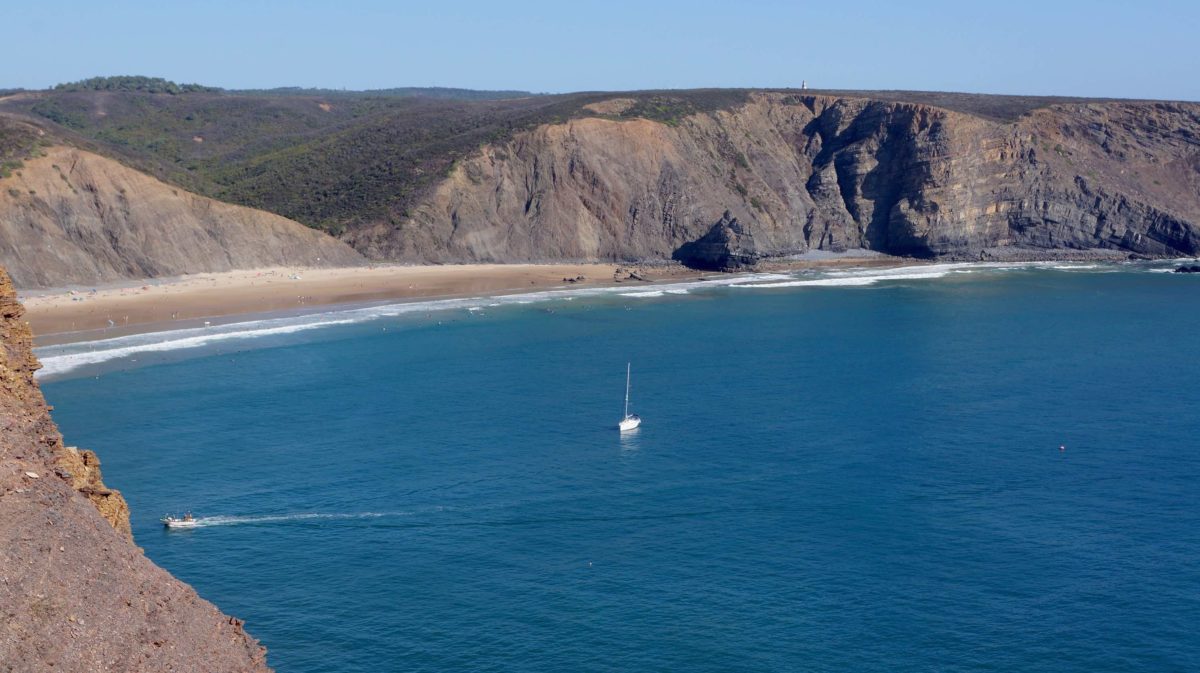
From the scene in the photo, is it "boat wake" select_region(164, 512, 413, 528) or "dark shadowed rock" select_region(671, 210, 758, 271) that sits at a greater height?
"dark shadowed rock" select_region(671, 210, 758, 271)

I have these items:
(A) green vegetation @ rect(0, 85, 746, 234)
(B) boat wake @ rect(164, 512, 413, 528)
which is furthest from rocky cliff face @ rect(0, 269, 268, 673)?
(A) green vegetation @ rect(0, 85, 746, 234)

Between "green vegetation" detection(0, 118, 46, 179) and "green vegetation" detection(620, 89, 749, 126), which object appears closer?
"green vegetation" detection(0, 118, 46, 179)

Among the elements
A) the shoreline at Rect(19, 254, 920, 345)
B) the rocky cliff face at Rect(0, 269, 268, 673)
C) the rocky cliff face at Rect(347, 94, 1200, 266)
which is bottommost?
the shoreline at Rect(19, 254, 920, 345)

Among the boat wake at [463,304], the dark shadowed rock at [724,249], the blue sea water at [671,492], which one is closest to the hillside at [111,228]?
the boat wake at [463,304]

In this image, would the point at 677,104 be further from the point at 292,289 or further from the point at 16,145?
the point at 16,145

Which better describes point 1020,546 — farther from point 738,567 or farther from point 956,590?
point 738,567

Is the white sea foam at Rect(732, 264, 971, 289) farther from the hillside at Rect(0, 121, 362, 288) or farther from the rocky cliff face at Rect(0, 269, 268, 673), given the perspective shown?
the rocky cliff face at Rect(0, 269, 268, 673)

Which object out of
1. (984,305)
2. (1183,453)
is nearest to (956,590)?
(1183,453)
